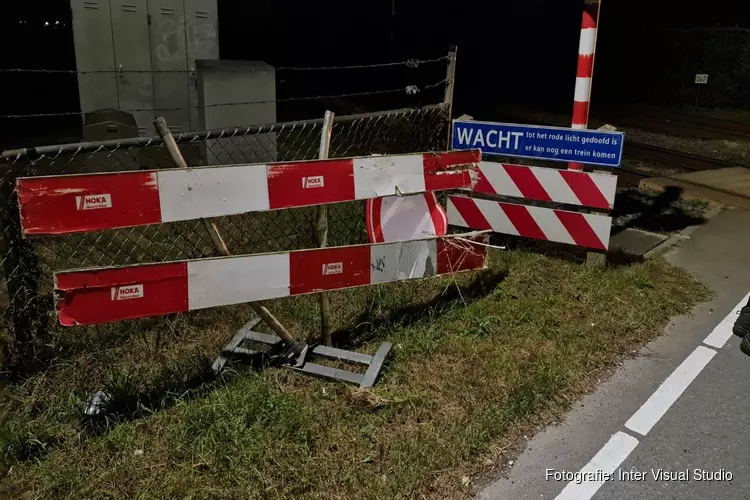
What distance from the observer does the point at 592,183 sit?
5.29 metres

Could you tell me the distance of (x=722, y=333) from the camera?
4703 millimetres

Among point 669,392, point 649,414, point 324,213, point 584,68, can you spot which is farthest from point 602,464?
point 584,68

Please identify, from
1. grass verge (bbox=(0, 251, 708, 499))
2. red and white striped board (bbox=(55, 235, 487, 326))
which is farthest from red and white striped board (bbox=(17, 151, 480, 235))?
grass verge (bbox=(0, 251, 708, 499))

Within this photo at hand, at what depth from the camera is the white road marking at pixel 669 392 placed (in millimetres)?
3559

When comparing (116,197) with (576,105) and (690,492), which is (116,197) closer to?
(690,492)

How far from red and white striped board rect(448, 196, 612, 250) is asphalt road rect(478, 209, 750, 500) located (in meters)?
0.98

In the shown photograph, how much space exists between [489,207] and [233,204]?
2.99m

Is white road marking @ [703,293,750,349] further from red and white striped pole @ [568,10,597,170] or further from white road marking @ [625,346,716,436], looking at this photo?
red and white striped pole @ [568,10,597,170]

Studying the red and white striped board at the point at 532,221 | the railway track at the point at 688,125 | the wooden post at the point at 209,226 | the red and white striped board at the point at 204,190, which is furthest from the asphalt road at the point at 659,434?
the railway track at the point at 688,125

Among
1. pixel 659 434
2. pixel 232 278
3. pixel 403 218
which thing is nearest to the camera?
pixel 232 278

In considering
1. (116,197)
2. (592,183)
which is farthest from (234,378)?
(592,183)

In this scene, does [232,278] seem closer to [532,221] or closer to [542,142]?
[532,221]

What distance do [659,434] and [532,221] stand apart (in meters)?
2.48

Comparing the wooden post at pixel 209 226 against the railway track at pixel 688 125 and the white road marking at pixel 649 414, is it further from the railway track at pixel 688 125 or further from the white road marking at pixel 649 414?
the railway track at pixel 688 125
